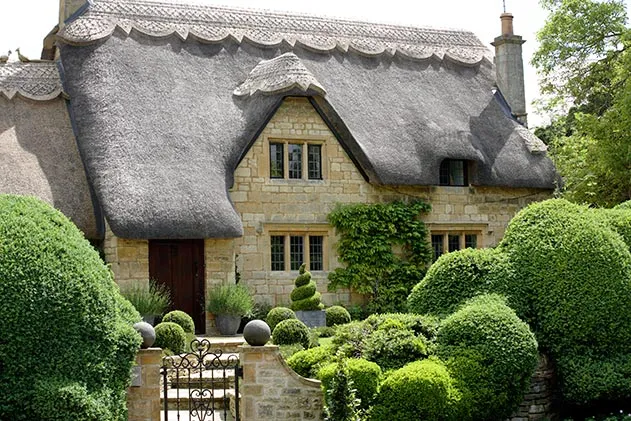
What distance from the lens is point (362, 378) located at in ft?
38.0

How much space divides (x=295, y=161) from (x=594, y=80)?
9.58m

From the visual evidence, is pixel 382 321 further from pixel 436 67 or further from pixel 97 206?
pixel 436 67

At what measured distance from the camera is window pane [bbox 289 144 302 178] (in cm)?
2169

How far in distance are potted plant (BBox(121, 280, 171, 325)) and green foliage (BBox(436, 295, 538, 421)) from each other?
24.5 feet

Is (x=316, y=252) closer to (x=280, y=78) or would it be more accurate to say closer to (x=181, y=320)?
(x=280, y=78)

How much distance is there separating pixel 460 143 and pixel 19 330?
15619 mm

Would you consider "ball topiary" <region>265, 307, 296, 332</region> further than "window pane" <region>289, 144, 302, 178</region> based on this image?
No

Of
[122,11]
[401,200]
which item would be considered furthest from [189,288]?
[122,11]

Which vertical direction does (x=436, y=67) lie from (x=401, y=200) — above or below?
above

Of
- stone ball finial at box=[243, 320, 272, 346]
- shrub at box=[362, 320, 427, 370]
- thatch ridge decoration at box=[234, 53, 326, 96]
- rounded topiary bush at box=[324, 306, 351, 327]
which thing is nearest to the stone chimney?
thatch ridge decoration at box=[234, 53, 326, 96]

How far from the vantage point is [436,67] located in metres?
25.7

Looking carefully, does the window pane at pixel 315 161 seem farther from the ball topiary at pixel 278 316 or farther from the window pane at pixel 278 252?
the ball topiary at pixel 278 316

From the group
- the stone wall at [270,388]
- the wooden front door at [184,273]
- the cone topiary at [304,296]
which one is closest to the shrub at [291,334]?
the cone topiary at [304,296]

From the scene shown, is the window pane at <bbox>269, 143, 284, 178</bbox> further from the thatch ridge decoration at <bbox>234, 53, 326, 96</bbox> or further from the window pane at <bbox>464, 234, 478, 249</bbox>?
the window pane at <bbox>464, 234, 478, 249</bbox>
